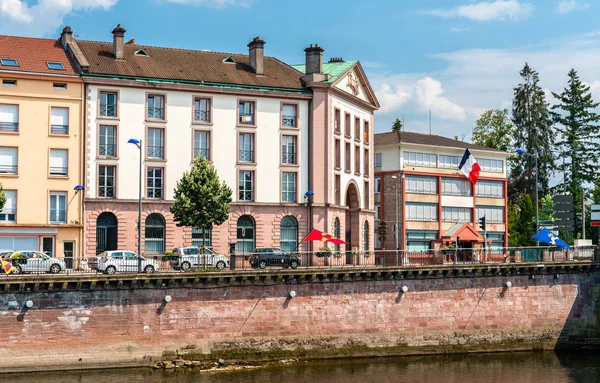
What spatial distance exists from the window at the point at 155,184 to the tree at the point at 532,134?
58.9 metres

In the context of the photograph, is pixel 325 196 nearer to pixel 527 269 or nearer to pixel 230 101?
pixel 230 101

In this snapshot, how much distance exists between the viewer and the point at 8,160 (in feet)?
229

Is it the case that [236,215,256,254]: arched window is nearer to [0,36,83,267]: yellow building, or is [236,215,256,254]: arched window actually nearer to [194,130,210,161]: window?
[194,130,210,161]: window

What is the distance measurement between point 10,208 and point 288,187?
2261 cm

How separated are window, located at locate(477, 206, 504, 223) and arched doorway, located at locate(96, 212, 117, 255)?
47.6 meters

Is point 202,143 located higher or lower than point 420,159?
lower

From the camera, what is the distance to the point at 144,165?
73.9 meters

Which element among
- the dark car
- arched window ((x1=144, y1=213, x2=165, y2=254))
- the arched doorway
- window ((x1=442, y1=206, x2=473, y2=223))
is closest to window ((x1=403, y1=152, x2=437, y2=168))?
window ((x1=442, y1=206, x2=473, y2=223))

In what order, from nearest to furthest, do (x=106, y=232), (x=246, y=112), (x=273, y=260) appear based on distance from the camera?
1. (x=273, y=260)
2. (x=106, y=232)
3. (x=246, y=112)

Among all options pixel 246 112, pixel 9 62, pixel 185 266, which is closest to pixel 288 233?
pixel 246 112

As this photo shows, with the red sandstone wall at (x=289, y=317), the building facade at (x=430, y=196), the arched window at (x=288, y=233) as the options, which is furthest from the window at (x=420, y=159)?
the red sandstone wall at (x=289, y=317)

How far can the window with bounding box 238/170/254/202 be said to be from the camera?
76.8 metres

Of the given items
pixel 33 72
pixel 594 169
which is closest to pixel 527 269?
pixel 33 72

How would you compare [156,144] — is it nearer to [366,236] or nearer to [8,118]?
[8,118]
